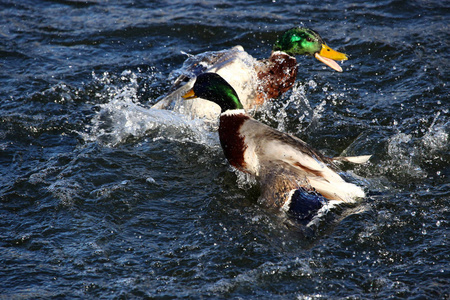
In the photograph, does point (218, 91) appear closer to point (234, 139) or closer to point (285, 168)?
point (234, 139)

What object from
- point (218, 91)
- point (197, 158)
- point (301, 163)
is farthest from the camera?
point (197, 158)

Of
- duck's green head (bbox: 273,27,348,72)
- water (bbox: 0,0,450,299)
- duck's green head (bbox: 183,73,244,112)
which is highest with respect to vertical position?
duck's green head (bbox: 273,27,348,72)

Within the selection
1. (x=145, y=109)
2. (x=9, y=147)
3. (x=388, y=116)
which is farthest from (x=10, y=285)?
(x=388, y=116)

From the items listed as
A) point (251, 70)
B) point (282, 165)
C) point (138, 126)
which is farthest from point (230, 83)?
point (282, 165)

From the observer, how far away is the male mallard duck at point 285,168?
3.67 meters

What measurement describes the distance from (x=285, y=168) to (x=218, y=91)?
0.92 metres

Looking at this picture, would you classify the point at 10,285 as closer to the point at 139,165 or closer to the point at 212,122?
the point at 139,165

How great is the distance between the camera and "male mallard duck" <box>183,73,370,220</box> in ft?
12.0

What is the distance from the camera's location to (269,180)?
3754mm

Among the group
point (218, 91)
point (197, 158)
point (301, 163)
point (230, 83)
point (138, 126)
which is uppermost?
point (218, 91)

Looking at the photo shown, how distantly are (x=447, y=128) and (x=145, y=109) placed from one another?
9.29 feet

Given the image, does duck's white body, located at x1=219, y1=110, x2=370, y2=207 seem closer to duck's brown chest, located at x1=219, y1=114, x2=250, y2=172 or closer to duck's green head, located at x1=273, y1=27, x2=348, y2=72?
duck's brown chest, located at x1=219, y1=114, x2=250, y2=172

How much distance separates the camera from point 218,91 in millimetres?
4203

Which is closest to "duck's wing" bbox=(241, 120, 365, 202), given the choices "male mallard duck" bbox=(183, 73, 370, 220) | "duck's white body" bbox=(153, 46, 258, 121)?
"male mallard duck" bbox=(183, 73, 370, 220)
